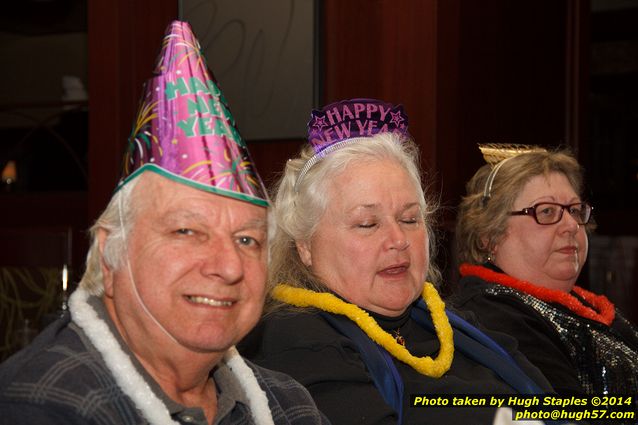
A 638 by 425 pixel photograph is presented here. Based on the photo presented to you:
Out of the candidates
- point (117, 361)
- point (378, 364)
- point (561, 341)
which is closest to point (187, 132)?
point (117, 361)

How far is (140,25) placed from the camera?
A: 3.90 m

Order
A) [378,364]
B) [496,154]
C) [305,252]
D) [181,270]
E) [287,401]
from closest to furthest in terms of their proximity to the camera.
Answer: [181,270], [287,401], [378,364], [305,252], [496,154]

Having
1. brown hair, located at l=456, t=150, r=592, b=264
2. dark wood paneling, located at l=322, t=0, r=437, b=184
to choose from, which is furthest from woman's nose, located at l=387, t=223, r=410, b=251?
dark wood paneling, located at l=322, t=0, r=437, b=184

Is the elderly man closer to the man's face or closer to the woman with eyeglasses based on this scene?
the man's face

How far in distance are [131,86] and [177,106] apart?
8.69 feet

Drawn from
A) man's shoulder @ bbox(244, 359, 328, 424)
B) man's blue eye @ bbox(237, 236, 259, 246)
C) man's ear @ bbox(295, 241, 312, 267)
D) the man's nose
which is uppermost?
man's blue eye @ bbox(237, 236, 259, 246)

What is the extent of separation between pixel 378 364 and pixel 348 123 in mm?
666

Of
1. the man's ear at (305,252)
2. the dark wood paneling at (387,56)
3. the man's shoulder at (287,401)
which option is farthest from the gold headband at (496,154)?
the man's shoulder at (287,401)

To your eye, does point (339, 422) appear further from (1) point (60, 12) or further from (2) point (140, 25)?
(1) point (60, 12)

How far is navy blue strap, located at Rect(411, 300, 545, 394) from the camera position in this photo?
7.27 feet

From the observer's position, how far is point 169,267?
4.34 feet

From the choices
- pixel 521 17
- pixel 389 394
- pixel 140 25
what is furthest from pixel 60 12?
pixel 389 394

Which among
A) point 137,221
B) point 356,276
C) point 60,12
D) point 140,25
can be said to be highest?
point 60,12

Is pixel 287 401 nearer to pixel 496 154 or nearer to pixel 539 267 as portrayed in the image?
pixel 539 267
